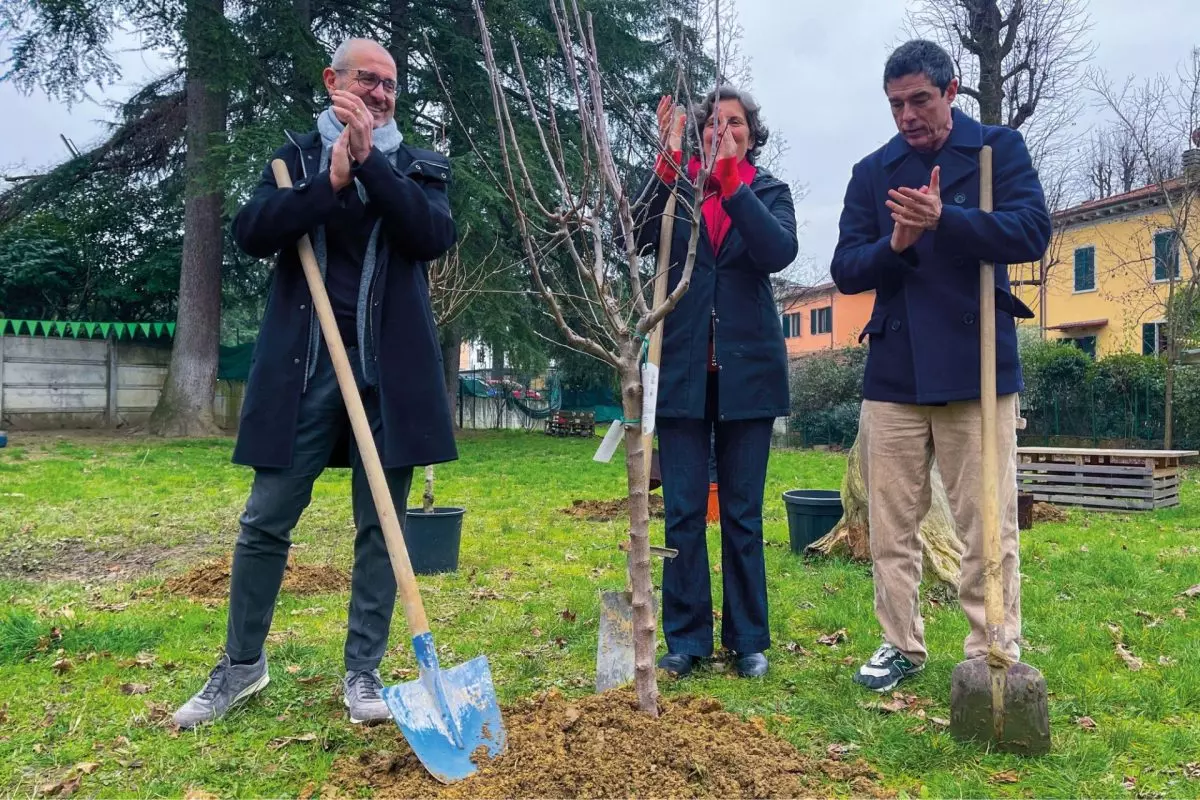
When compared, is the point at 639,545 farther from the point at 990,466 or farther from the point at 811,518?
the point at 811,518

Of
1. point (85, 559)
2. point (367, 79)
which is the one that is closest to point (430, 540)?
point (85, 559)

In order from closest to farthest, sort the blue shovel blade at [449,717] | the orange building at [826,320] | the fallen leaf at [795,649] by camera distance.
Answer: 1. the blue shovel blade at [449,717]
2. the fallen leaf at [795,649]
3. the orange building at [826,320]

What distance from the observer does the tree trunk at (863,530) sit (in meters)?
4.82

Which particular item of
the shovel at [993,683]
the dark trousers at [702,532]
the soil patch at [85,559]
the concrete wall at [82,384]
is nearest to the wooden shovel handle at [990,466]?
the shovel at [993,683]

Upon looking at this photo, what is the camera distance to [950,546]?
4.89 meters

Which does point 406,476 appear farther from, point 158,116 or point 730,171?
point 158,116

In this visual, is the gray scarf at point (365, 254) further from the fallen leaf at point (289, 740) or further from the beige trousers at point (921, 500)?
the beige trousers at point (921, 500)

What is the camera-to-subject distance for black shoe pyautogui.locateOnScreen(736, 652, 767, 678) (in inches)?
126

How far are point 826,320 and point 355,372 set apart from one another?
123 ft

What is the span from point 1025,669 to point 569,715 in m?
1.31

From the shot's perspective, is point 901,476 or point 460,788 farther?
point 901,476

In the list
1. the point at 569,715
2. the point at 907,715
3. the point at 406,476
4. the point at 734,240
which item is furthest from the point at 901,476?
the point at 406,476

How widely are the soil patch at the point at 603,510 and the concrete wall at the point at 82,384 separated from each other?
11.5m

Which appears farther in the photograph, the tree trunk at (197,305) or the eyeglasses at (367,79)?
the tree trunk at (197,305)
